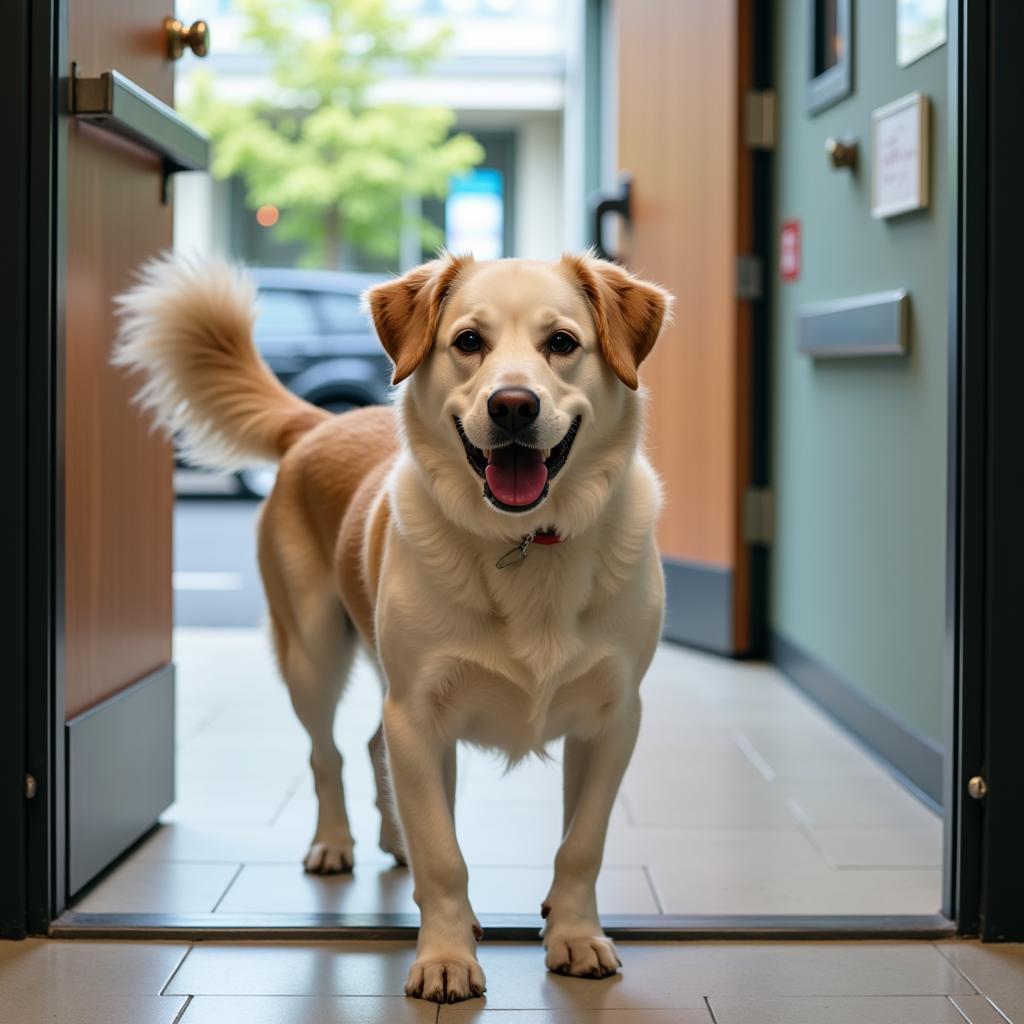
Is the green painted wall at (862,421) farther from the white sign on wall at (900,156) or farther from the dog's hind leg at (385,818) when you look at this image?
the dog's hind leg at (385,818)

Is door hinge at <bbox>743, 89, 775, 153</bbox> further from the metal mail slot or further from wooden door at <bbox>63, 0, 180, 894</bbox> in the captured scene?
wooden door at <bbox>63, 0, 180, 894</bbox>

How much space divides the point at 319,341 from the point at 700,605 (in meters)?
6.04

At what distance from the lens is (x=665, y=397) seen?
18.4 ft

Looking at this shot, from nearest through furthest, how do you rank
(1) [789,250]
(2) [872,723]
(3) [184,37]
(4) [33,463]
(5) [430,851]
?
1. (5) [430,851]
2. (4) [33,463]
3. (3) [184,37]
4. (2) [872,723]
5. (1) [789,250]

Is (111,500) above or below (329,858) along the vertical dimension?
above

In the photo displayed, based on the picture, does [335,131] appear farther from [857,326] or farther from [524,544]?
[524,544]

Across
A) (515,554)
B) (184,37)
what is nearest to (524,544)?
(515,554)

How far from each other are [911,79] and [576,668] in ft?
6.53

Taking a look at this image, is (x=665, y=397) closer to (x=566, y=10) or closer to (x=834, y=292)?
(x=834, y=292)

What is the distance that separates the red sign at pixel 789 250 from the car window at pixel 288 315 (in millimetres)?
6270

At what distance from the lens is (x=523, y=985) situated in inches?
87.7

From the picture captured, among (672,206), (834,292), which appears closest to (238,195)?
(672,206)

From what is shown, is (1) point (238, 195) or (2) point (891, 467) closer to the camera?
(2) point (891, 467)

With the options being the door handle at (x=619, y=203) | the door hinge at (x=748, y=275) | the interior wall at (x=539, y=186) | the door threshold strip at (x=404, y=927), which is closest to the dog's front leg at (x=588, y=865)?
the door threshold strip at (x=404, y=927)
